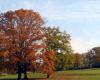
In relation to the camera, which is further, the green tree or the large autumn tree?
the green tree

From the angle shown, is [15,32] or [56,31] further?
[56,31]

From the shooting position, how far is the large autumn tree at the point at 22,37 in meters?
65.3

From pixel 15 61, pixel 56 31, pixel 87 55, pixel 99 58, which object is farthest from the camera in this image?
pixel 87 55

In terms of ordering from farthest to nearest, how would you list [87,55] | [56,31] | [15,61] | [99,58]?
[87,55]
[99,58]
[56,31]
[15,61]

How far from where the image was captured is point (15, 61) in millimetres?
65062

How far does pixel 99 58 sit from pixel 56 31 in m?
95.0

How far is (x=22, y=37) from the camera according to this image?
66188 millimetres

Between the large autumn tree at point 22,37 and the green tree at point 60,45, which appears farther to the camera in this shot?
the green tree at point 60,45

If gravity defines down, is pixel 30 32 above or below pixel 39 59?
above

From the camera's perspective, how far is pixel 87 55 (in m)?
185

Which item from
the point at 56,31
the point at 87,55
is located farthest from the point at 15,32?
the point at 87,55

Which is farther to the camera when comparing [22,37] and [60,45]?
[60,45]

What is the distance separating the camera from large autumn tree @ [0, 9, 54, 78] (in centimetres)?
6531

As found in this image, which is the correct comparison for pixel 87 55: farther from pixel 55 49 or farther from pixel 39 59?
pixel 39 59
